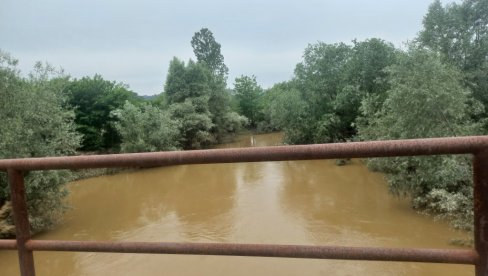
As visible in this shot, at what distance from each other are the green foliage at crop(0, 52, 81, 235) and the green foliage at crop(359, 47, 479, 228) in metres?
8.35

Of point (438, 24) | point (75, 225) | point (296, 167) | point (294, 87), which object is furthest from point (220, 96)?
point (75, 225)

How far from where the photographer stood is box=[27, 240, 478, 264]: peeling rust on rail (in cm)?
107

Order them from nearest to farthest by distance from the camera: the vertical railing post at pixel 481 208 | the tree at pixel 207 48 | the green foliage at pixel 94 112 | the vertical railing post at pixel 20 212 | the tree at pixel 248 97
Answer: the vertical railing post at pixel 481 208
the vertical railing post at pixel 20 212
the green foliage at pixel 94 112
the tree at pixel 248 97
the tree at pixel 207 48

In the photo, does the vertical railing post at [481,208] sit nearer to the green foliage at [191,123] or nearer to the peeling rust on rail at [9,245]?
the peeling rust on rail at [9,245]

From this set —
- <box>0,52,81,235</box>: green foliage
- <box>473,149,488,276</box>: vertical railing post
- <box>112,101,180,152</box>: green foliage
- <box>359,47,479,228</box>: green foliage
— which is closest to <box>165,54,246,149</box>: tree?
<box>112,101,180,152</box>: green foliage

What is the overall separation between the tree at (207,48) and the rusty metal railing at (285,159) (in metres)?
40.2

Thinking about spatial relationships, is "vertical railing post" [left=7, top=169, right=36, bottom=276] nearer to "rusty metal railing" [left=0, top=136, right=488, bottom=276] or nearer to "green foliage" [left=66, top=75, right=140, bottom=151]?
"rusty metal railing" [left=0, top=136, right=488, bottom=276]

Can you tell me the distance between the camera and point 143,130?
745 inches

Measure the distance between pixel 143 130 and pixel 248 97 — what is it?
18.4m

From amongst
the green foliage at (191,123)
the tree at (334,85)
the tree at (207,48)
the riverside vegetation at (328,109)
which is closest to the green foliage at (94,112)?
the riverside vegetation at (328,109)

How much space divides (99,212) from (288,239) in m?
6.48

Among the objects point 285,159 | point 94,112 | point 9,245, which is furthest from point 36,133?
point 94,112

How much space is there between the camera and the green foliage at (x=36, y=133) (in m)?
8.57

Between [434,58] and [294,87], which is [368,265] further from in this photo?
[294,87]
